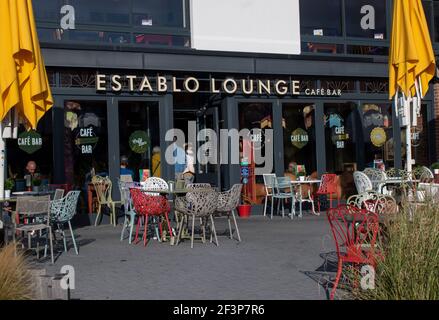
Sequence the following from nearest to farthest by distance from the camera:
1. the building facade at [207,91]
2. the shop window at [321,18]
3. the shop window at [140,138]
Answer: the building facade at [207,91] < the shop window at [140,138] < the shop window at [321,18]

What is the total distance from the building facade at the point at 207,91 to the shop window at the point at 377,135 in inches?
0.9

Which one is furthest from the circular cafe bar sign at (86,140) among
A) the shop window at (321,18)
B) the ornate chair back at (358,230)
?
the ornate chair back at (358,230)

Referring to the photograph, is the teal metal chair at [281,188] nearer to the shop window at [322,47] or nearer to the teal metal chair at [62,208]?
the shop window at [322,47]

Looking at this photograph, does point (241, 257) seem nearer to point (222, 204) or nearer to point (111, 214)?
point (222, 204)

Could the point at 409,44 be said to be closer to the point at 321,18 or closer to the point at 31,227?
the point at 321,18

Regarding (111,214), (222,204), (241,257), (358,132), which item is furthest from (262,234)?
(358,132)

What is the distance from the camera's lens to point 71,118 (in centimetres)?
1112

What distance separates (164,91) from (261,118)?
2.32 metres

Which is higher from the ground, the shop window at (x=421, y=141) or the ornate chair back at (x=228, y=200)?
the shop window at (x=421, y=141)

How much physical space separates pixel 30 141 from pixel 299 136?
5.76 metres

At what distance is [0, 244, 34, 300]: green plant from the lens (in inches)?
174

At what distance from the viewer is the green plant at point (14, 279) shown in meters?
4.43

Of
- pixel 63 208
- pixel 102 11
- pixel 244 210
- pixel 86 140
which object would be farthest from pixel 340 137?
pixel 63 208

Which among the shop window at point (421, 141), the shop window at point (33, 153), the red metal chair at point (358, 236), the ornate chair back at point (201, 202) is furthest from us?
the shop window at point (421, 141)
